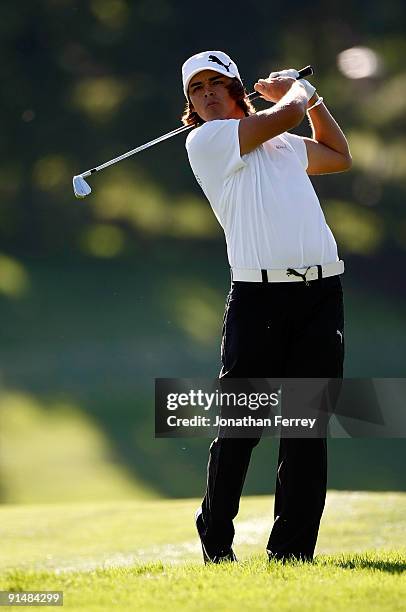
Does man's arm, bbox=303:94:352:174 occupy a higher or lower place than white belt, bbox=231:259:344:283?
higher

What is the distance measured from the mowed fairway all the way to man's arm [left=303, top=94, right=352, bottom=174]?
112cm

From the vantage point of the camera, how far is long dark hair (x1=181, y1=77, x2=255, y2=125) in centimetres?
331

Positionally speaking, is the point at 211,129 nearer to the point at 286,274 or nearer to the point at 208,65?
the point at 208,65

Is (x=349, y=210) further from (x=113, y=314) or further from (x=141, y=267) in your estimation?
(x=113, y=314)

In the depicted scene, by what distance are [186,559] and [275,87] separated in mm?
1541

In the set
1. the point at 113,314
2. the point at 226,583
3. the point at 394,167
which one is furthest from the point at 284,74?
the point at 394,167

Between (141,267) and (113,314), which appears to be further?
(141,267)

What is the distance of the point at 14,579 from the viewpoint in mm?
2777

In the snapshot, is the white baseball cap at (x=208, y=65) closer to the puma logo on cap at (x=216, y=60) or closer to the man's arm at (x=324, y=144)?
the puma logo on cap at (x=216, y=60)

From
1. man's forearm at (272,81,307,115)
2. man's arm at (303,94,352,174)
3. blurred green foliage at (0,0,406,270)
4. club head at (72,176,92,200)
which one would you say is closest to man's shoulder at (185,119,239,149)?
man's forearm at (272,81,307,115)

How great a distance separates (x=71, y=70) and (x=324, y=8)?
281cm

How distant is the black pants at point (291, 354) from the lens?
308 centimetres

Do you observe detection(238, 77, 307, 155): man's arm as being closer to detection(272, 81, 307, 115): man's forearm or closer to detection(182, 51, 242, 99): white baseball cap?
detection(272, 81, 307, 115): man's forearm

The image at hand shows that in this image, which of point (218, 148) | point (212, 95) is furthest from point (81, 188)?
point (218, 148)
